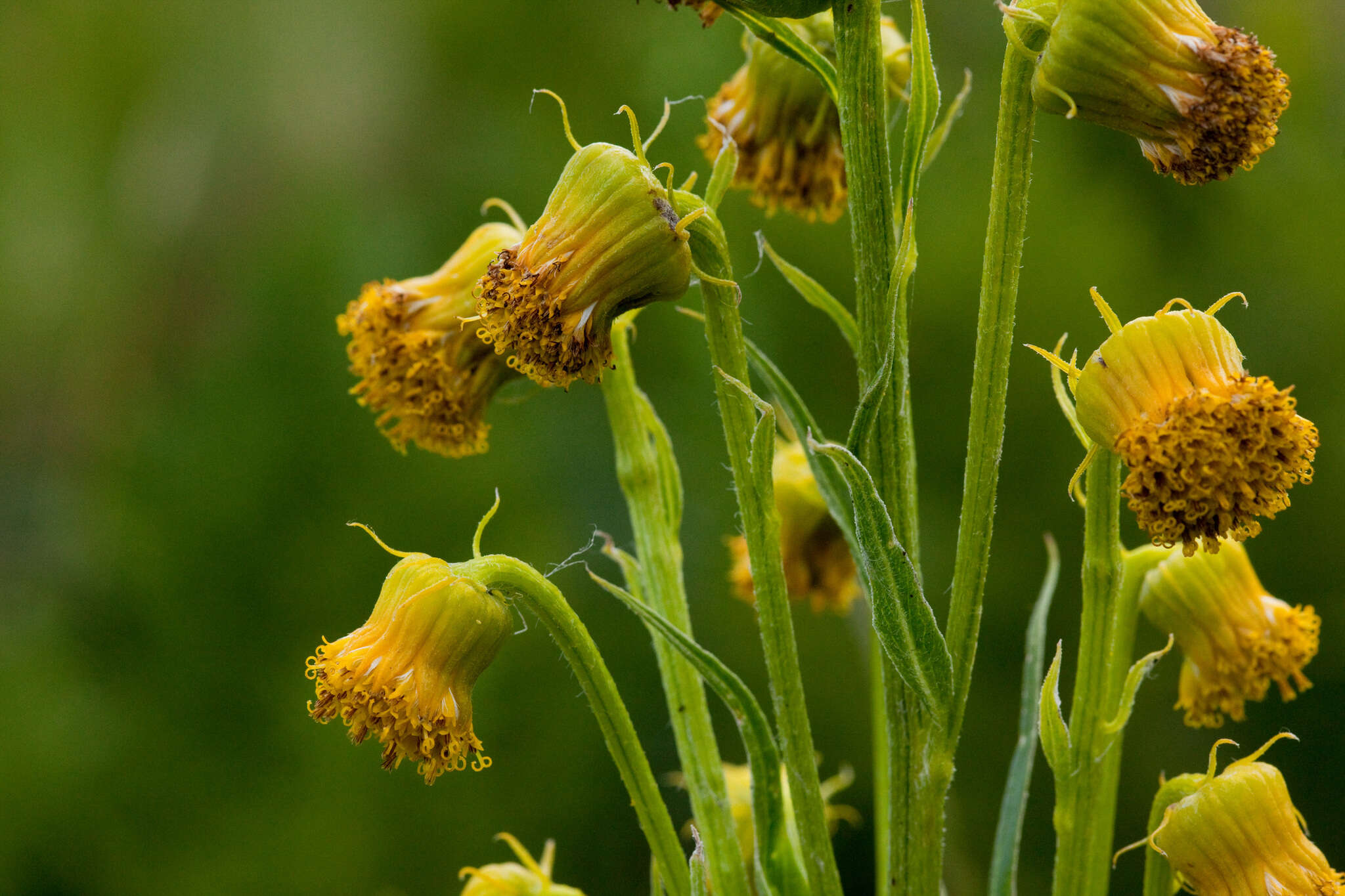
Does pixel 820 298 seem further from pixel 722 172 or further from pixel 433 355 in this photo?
pixel 433 355

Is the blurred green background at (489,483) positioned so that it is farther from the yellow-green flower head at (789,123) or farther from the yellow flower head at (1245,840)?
the yellow flower head at (1245,840)

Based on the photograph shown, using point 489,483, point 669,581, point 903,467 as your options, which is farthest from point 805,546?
point 489,483

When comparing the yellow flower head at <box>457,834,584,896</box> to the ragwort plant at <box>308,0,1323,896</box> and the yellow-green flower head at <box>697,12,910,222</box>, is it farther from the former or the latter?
the yellow-green flower head at <box>697,12,910,222</box>

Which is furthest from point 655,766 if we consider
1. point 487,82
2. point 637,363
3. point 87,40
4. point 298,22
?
point 87,40

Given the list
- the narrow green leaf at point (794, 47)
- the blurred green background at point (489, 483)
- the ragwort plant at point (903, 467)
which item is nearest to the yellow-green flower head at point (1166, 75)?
the ragwort plant at point (903, 467)

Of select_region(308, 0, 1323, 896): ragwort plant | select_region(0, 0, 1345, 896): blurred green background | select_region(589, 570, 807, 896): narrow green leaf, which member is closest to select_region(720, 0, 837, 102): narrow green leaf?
select_region(308, 0, 1323, 896): ragwort plant

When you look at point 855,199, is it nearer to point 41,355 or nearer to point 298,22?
point 41,355
